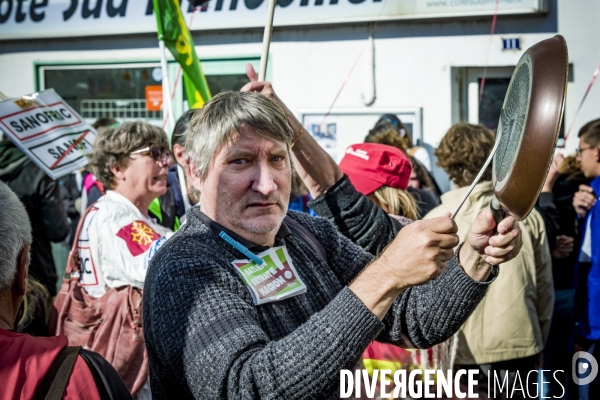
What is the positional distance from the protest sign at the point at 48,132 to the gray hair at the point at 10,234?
2.39 meters

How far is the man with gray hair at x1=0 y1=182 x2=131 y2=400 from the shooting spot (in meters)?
1.33

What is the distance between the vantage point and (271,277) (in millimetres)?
1736

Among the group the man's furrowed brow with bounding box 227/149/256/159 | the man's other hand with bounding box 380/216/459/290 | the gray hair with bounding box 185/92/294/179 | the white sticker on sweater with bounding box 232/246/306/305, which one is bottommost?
the white sticker on sweater with bounding box 232/246/306/305

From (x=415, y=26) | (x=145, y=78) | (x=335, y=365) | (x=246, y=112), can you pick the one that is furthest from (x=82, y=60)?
(x=335, y=365)

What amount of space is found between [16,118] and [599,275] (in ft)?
11.2

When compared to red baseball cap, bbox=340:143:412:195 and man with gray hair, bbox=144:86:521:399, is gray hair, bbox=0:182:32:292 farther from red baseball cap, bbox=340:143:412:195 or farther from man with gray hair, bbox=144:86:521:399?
red baseball cap, bbox=340:143:412:195

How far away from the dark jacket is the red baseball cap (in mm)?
2103

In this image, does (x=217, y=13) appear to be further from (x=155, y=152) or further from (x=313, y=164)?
(x=313, y=164)

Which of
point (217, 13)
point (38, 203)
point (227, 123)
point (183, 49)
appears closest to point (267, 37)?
point (227, 123)

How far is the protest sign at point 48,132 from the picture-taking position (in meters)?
3.87

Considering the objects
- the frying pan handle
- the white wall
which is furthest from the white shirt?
the white wall

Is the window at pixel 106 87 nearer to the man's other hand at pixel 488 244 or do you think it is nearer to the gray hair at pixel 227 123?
the gray hair at pixel 227 123

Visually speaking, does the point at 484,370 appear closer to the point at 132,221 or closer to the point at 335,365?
the point at 132,221

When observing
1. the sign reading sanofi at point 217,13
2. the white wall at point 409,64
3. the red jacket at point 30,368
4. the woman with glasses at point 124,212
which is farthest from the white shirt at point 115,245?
the sign reading sanofi at point 217,13
